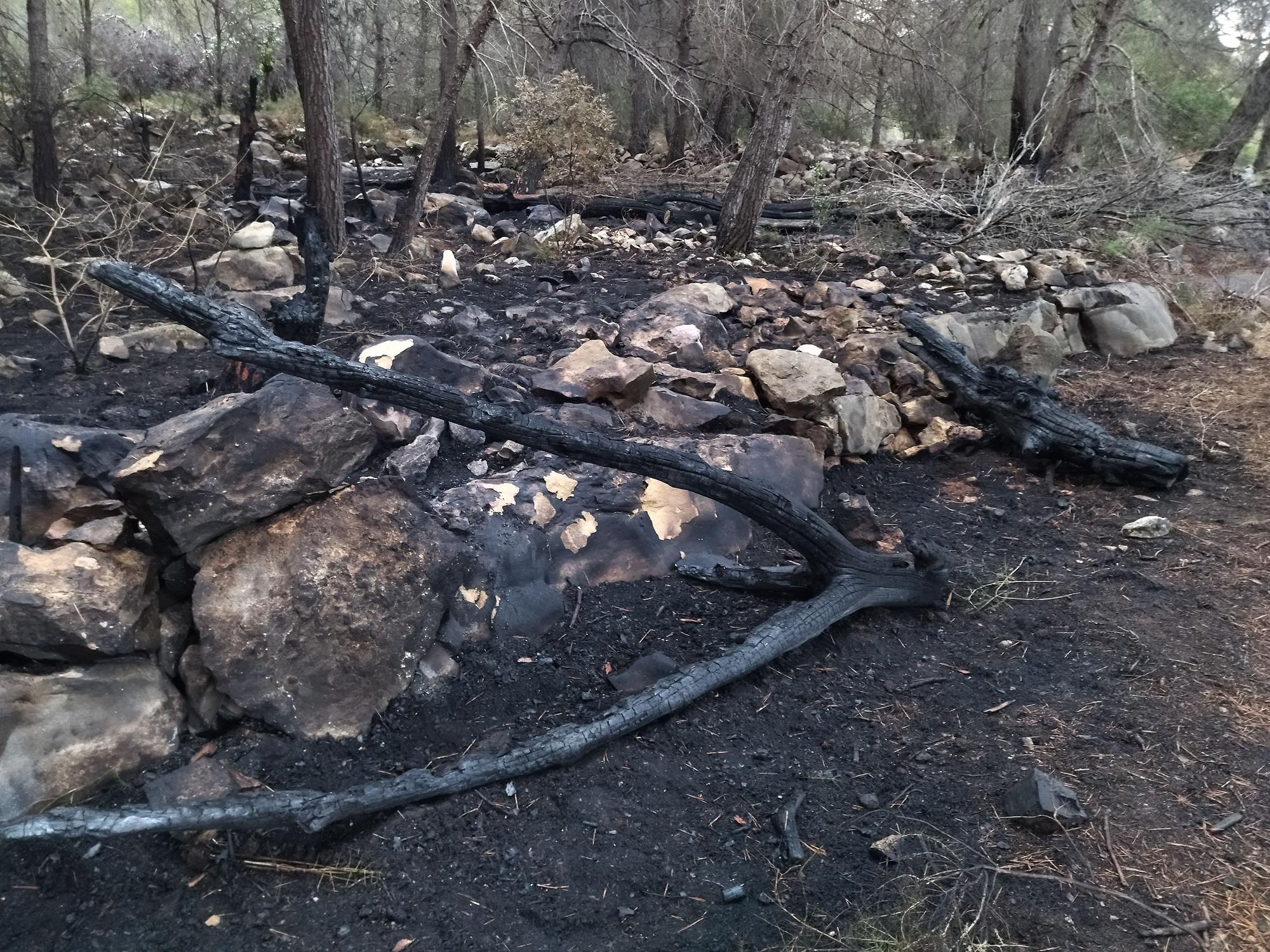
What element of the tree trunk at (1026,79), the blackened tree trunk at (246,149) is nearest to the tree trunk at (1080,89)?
the tree trunk at (1026,79)

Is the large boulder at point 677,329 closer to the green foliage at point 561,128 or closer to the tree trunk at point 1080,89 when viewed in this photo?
the green foliage at point 561,128

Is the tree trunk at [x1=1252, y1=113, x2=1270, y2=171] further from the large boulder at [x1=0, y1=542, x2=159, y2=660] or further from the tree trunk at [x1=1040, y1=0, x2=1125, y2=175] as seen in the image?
the large boulder at [x1=0, y1=542, x2=159, y2=660]

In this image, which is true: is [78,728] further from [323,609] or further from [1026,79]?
[1026,79]

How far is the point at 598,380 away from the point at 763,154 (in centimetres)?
415

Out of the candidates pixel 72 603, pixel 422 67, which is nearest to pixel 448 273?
pixel 72 603

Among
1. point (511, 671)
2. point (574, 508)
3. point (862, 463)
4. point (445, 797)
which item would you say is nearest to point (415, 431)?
point (574, 508)

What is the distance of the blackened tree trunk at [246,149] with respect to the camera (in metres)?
7.62

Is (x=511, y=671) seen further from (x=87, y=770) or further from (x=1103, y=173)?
(x=1103, y=173)

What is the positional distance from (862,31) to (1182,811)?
10.0 metres

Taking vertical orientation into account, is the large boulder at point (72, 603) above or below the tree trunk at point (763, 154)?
below

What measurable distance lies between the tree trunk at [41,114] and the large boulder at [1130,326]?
8.40 metres

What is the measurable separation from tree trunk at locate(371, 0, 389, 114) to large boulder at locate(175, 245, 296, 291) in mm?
5786

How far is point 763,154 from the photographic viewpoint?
816 cm

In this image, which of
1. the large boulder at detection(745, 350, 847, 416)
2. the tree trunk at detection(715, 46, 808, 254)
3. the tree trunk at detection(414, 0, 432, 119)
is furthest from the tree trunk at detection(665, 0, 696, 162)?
the large boulder at detection(745, 350, 847, 416)
